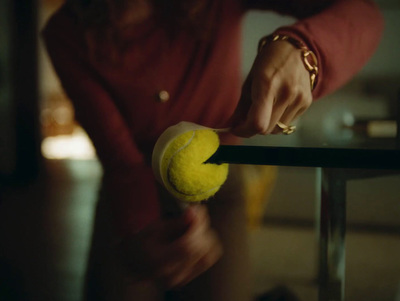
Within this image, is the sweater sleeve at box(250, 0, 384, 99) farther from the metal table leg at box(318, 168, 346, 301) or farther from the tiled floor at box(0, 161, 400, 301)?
the tiled floor at box(0, 161, 400, 301)

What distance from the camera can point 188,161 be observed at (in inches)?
14.6

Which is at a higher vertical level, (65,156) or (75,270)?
(65,156)

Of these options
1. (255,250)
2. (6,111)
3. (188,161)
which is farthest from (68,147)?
(188,161)

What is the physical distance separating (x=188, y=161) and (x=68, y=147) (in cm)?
416

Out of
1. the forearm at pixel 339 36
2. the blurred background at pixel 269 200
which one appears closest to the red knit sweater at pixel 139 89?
the blurred background at pixel 269 200

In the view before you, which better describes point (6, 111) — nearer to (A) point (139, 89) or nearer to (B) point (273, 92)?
(A) point (139, 89)

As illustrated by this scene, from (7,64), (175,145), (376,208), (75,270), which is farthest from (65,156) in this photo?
(175,145)

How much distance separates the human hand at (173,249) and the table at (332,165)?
0.14 m

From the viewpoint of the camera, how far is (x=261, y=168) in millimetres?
1896

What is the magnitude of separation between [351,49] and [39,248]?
5.58 ft

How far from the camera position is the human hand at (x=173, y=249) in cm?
47

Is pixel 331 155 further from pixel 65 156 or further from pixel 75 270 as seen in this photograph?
pixel 65 156

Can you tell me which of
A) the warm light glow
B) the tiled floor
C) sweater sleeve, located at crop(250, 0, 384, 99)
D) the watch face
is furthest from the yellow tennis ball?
the warm light glow

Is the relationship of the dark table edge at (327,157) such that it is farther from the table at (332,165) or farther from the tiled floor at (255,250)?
the tiled floor at (255,250)
